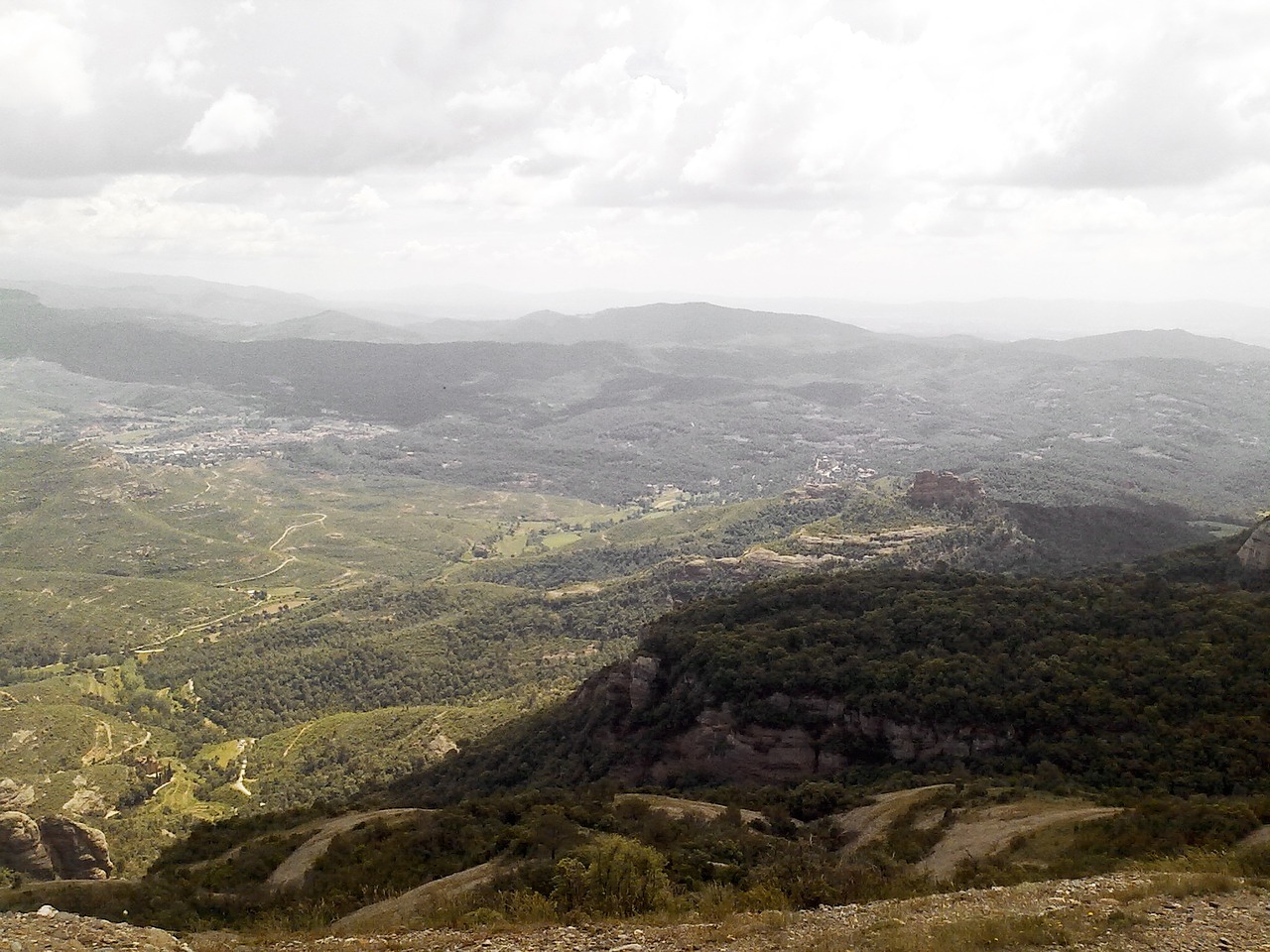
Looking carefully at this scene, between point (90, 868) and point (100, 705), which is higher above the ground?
point (90, 868)

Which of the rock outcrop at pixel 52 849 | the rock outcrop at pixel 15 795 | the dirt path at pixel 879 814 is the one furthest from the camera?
the rock outcrop at pixel 15 795

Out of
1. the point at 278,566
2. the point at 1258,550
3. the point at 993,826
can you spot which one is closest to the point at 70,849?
the point at 993,826

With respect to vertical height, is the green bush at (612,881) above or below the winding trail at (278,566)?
above

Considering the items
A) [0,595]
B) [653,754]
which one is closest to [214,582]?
[0,595]

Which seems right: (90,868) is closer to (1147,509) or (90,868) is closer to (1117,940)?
(1117,940)

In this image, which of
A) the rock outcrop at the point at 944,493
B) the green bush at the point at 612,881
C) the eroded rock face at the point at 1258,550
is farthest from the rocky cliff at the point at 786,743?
the rock outcrop at the point at 944,493

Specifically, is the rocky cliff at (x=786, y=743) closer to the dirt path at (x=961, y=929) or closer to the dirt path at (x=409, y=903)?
the dirt path at (x=409, y=903)
